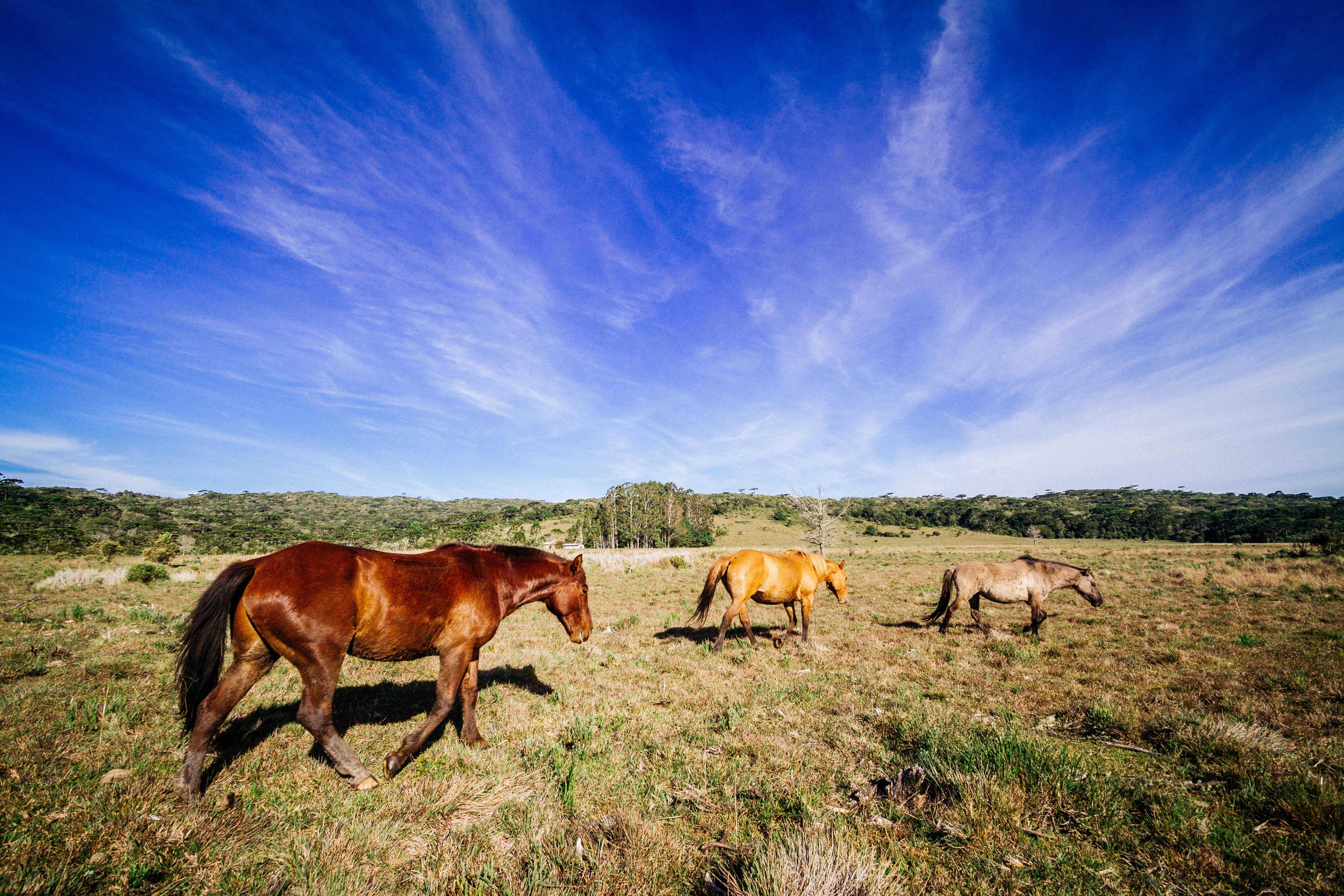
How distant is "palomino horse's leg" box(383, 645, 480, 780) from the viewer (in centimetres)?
457

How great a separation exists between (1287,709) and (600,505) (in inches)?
3538

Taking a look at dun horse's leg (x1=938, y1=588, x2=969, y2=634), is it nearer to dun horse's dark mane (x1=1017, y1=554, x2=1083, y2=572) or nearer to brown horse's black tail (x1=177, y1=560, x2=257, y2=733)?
dun horse's dark mane (x1=1017, y1=554, x2=1083, y2=572)

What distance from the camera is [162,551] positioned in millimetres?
30156

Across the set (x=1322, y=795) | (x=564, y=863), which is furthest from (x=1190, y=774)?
(x=564, y=863)

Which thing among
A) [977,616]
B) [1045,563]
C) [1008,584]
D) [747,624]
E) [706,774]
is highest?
[1045,563]

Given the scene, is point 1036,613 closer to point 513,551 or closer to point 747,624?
point 747,624

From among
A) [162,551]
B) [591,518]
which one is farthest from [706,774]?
[591,518]

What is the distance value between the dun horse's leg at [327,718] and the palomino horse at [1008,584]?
459 inches

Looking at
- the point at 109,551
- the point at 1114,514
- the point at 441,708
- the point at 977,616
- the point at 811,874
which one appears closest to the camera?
the point at 811,874

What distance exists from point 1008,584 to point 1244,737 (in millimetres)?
7168

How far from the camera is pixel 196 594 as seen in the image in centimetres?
1875

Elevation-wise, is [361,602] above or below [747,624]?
above

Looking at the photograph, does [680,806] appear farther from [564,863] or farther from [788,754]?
[788,754]

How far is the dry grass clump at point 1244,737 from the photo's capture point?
4.59m
